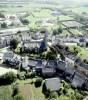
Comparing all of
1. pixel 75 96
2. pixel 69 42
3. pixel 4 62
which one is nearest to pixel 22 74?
pixel 4 62

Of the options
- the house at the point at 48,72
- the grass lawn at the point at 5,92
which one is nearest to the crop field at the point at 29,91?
the grass lawn at the point at 5,92

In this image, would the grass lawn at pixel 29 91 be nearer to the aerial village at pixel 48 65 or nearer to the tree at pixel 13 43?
the aerial village at pixel 48 65

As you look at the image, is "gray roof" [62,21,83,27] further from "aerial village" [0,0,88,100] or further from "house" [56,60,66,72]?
"house" [56,60,66,72]

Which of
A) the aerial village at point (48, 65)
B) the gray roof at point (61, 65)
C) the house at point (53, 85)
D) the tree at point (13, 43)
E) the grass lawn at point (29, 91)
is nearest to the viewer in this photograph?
the grass lawn at point (29, 91)

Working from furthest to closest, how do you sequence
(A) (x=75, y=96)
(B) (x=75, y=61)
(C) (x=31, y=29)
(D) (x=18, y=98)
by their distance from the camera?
(C) (x=31, y=29) < (B) (x=75, y=61) < (A) (x=75, y=96) < (D) (x=18, y=98)

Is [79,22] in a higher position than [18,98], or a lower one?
lower

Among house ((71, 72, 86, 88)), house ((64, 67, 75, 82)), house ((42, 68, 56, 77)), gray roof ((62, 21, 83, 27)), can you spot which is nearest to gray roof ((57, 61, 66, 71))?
house ((64, 67, 75, 82))

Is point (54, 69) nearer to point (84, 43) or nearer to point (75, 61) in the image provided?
point (75, 61)
